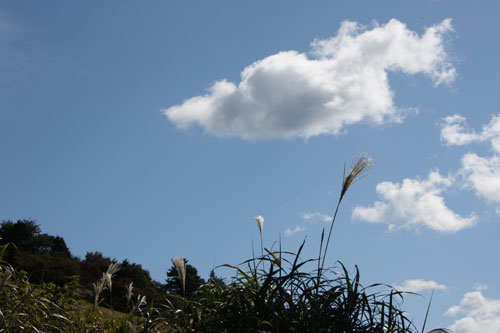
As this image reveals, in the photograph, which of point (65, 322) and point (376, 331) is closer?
point (376, 331)

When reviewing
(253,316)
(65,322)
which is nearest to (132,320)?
(65,322)

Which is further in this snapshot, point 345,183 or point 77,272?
point 77,272

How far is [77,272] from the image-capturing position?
17.0m

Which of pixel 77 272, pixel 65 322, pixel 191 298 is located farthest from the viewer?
pixel 77 272

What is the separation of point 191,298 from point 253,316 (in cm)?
80

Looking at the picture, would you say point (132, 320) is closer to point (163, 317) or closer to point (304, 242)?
point (163, 317)

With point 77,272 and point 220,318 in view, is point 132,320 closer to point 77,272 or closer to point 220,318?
point 220,318

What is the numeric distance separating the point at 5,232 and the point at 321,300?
2239 cm

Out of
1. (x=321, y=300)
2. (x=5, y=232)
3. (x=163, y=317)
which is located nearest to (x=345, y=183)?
(x=321, y=300)

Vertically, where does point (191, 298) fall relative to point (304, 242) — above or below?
below

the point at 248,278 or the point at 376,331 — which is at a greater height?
the point at 248,278

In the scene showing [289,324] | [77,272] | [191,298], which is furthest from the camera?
[77,272]

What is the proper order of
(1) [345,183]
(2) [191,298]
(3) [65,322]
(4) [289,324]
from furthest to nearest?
(3) [65,322] < (2) [191,298] < (1) [345,183] < (4) [289,324]

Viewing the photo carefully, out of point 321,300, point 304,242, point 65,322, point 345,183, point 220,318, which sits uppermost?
point 345,183
